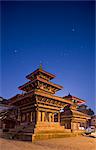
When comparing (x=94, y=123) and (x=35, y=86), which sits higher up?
(x=35, y=86)

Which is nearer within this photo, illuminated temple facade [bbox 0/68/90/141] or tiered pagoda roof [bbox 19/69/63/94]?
illuminated temple facade [bbox 0/68/90/141]

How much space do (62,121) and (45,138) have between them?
1171 centimetres

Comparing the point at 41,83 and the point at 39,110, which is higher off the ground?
the point at 41,83

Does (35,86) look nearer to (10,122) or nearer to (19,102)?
(19,102)

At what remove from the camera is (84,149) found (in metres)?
→ 8.54

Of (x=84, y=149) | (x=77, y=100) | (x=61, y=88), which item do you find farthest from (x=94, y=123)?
(x=84, y=149)

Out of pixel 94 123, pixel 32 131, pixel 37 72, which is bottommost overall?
pixel 94 123

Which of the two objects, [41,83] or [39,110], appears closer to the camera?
[39,110]

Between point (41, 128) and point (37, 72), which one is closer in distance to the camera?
point (41, 128)

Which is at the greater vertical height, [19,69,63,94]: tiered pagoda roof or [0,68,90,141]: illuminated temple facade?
Result: [19,69,63,94]: tiered pagoda roof

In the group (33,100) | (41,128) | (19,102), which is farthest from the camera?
(19,102)

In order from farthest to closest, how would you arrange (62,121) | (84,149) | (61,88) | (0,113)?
(62,121) → (0,113) → (61,88) → (84,149)

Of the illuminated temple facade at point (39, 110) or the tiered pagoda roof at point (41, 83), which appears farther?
the tiered pagoda roof at point (41, 83)

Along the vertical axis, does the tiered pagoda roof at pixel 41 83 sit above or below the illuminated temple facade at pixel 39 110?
above
